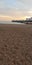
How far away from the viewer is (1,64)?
420 centimetres

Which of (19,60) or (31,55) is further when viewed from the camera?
(31,55)

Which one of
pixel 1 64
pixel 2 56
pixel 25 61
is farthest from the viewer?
pixel 2 56

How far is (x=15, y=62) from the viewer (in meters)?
4.41

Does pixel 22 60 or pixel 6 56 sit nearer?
pixel 22 60

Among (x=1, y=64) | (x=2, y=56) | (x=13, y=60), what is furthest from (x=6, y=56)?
(x=1, y=64)

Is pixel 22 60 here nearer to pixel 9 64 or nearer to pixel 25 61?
pixel 25 61

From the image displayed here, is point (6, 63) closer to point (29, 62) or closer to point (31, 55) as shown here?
point (29, 62)

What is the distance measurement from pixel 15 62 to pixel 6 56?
0.64 metres

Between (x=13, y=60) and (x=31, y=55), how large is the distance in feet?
3.14

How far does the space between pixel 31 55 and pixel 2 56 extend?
1.15 metres

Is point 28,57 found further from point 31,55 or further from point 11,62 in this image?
point 11,62

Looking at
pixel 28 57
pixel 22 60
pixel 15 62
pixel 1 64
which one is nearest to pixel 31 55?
pixel 28 57

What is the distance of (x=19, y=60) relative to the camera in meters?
4.62

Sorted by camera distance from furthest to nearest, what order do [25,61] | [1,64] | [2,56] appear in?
[2,56] → [25,61] → [1,64]
